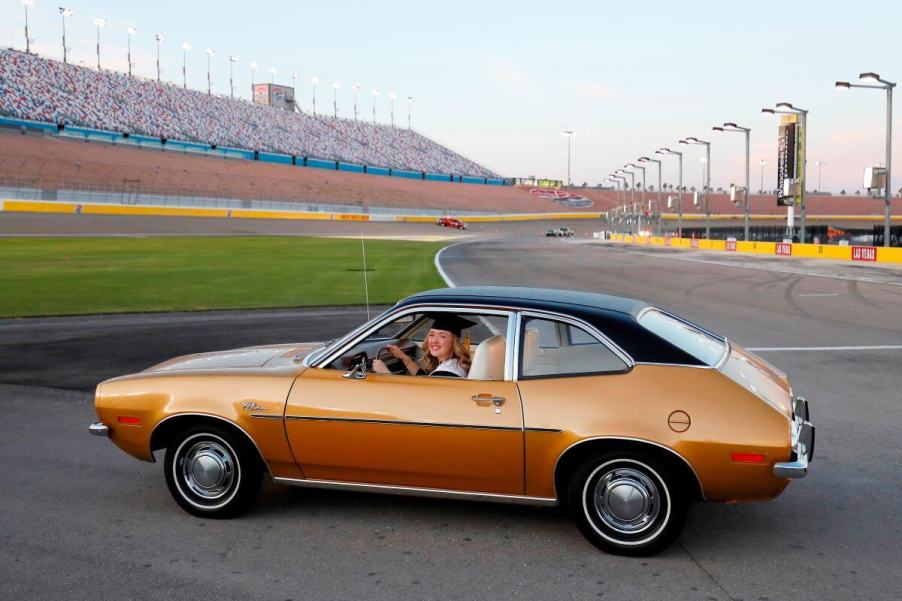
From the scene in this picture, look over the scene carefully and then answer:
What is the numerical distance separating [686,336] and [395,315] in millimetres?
1823

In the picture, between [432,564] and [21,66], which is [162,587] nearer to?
[432,564]

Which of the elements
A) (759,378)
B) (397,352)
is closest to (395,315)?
(397,352)

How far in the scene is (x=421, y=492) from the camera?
5.15m

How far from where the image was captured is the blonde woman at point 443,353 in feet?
17.7

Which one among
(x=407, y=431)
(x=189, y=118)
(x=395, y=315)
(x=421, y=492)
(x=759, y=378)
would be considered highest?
(x=189, y=118)

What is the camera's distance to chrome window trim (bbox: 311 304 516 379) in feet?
17.0

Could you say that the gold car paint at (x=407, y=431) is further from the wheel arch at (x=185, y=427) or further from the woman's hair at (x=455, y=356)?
the woman's hair at (x=455, y=356)

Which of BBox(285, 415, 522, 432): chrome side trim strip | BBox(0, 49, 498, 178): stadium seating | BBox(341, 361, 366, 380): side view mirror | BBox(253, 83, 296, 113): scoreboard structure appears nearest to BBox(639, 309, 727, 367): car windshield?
BBox(285, 415, 522, 432): chrome side trim strip

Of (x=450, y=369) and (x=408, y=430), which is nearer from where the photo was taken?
(x=408, y=430)

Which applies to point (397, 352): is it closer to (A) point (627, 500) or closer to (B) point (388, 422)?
(B) point (388, 422)

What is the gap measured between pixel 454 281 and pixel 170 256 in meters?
15.9

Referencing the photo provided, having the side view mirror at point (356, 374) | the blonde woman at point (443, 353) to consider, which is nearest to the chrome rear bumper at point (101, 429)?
the side view mirror at point (356, 374)

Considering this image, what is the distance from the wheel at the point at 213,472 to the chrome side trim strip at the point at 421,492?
213mm

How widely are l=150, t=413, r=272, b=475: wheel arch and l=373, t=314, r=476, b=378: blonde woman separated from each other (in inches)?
35.3
